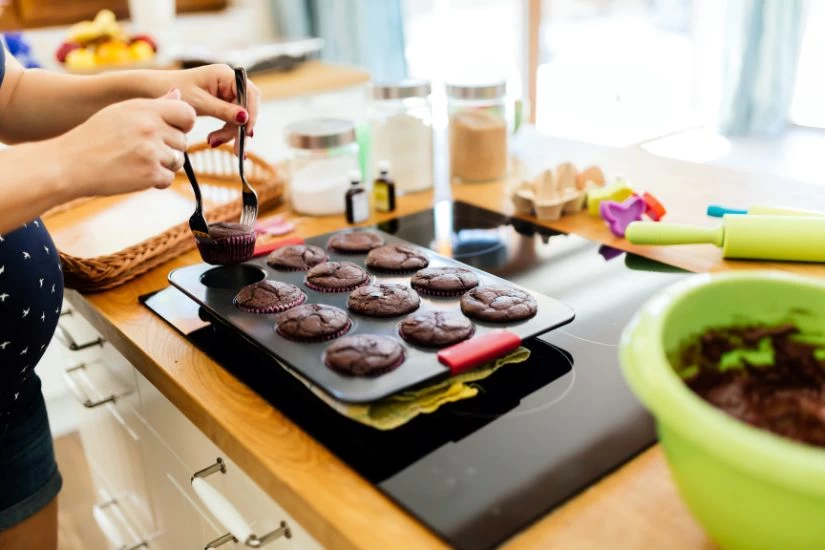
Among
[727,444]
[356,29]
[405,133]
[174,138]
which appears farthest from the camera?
[356,29]

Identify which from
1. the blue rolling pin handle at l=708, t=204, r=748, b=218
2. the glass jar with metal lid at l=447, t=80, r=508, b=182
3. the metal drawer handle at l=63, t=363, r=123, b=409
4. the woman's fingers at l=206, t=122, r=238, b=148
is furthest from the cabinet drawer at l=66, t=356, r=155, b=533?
the blue rolling pin handle at l=708, t=204, r=748, b=218

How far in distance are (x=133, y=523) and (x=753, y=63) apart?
2.24 meters

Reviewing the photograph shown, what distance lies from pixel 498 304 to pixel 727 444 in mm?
409

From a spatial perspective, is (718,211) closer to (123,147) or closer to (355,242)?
(355,242)

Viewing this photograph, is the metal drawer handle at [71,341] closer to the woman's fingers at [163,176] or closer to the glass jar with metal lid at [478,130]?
the woman's fingers at [163,176]

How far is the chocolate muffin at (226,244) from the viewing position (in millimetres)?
952

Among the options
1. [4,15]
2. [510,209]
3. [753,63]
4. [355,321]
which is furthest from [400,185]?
[4,15]

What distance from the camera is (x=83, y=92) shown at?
3.45 feet

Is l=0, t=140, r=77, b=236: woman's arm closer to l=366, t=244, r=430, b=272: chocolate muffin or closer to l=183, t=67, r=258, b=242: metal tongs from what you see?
l=183, t=67, r=258, b=242: metal tongs

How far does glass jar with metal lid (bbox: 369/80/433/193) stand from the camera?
1373 mm

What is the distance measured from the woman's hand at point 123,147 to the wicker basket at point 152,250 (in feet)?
1.04

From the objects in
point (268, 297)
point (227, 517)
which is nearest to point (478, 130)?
point (268, 297)

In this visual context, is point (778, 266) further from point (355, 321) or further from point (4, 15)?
point (4, 15)

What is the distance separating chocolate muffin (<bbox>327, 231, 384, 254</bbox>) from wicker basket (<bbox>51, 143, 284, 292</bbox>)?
0.74 ft
